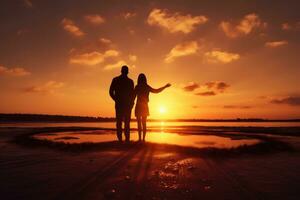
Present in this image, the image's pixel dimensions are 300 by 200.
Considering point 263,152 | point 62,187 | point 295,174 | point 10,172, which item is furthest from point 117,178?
point 263,152

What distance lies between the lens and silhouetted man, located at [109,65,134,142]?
1105cm

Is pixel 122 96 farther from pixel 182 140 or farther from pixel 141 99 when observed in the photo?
pixel 182 140

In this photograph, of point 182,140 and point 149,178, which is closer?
point 149,178

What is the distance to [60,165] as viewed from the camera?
264 inches

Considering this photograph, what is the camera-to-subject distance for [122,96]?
11094 mm

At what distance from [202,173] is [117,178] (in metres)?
1.90

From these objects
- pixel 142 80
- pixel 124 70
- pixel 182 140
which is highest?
pixel 124 70

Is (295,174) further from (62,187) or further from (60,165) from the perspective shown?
(60,165)

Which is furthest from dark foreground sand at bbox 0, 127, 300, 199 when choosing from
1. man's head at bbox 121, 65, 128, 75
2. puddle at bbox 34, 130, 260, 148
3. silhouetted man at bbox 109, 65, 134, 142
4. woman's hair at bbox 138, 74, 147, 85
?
woman's hair at bbox 138, 74, 147, 85

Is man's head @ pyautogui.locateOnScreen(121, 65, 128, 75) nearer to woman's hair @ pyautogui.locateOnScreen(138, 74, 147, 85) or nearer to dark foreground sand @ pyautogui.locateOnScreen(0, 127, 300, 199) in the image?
woman's hair @ pyautogui.locateOnScreen(138, 74, 147, 85)

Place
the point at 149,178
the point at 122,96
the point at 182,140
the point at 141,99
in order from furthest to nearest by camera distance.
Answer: the point at 182,140 < the point at 141,99 < the point at 122,96 < the point at 149,178

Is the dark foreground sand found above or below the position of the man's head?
below

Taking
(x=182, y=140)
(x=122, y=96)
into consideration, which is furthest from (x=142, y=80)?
(x=182, y=140)

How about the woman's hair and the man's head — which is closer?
the man's head
